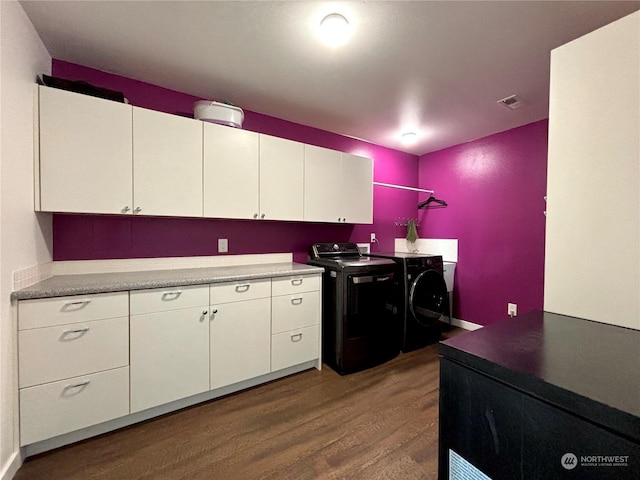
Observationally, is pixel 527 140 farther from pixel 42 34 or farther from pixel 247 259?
pixel 42 34

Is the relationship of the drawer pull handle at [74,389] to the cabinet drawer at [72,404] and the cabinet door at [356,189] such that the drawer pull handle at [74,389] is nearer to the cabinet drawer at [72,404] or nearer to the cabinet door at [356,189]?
the cabinet drawer at [72,404]

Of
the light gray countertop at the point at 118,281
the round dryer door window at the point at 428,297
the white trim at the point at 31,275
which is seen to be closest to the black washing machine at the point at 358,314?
the round dryer door window at the point at 428,297

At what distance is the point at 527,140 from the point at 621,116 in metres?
2.19

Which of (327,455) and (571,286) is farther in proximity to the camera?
(327,455)

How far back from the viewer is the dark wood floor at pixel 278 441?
1395 millimetres

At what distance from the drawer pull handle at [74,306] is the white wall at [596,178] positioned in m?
2.40

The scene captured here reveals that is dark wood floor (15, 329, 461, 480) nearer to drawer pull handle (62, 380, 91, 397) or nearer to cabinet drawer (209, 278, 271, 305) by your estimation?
drawer pull handle (62, 380, 91, 397)

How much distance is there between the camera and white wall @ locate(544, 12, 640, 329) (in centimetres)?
102

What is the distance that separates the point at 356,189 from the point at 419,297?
51.9 inches

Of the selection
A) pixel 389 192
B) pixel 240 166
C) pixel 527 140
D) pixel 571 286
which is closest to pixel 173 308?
pixel 240 166

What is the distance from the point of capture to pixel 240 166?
2.23 m

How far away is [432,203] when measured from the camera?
3836mm

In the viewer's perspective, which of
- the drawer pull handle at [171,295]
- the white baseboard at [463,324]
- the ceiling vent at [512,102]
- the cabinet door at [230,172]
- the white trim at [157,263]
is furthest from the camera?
the white baseboard at [463,324]

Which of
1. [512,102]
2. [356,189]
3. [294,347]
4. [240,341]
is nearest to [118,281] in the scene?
[240,341]
